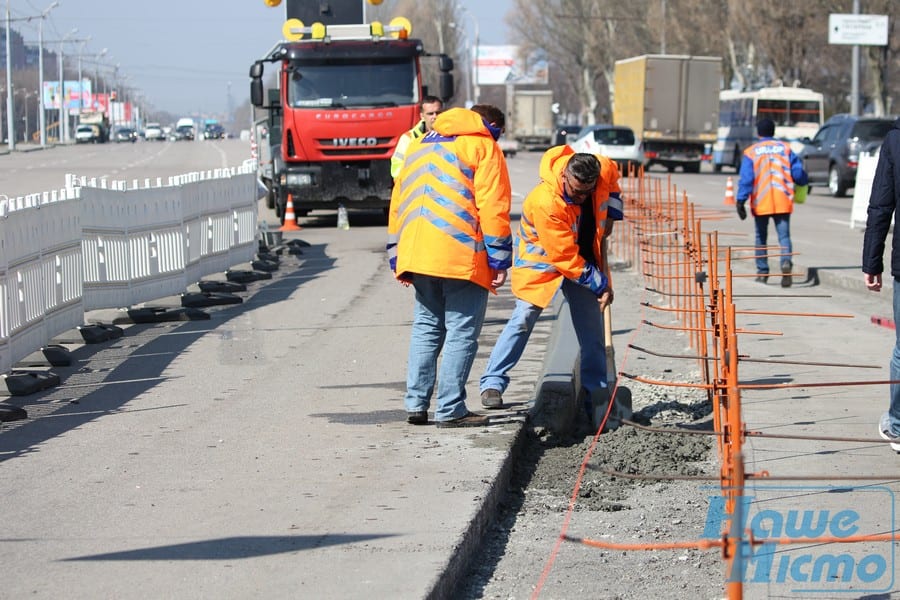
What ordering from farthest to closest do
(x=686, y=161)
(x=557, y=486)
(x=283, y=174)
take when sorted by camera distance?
(x=686, y=161)
(x=283, y=174)
(x=557, y=486)

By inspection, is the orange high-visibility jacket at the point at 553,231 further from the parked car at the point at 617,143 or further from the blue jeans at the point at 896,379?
the parked car at the point at 617,143

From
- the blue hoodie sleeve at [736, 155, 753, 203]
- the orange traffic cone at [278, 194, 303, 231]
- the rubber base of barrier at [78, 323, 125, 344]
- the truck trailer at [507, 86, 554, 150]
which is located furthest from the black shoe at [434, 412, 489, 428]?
the truck trailer at [507, 86, 554, 150]

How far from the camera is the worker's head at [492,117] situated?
7.14 meters

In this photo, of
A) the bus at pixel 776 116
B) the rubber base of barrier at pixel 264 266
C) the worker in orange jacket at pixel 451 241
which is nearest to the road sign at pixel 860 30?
the bus at pixel 776 116

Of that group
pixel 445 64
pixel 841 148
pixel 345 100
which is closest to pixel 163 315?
pixel 345 100

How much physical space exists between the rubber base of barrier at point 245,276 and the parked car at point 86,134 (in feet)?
319

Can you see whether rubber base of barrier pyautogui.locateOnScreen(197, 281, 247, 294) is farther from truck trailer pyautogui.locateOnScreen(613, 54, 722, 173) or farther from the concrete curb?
truck trailer pyautogui.locateOnScreen(613, 54, 722, 173)

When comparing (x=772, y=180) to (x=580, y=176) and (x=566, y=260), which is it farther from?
(x=580, y=176)

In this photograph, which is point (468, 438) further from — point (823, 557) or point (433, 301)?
point (823, 557)

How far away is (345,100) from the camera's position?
22406mm

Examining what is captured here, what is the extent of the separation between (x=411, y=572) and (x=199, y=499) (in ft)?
Result: 4.68

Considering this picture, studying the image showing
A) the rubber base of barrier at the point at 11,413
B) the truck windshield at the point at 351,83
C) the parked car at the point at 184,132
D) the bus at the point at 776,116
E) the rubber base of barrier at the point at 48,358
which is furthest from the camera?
the parked car at the point at 184,132

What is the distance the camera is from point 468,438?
680 cm

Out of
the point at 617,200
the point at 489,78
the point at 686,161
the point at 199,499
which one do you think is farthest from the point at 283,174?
the point at 489,78
